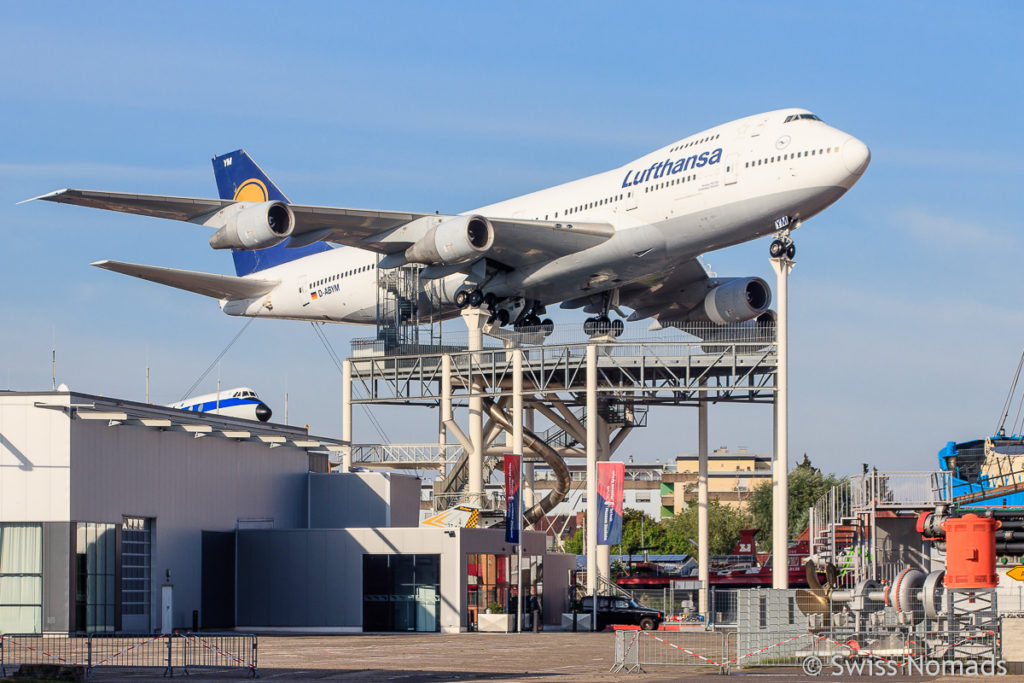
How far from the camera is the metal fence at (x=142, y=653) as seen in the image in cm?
2430

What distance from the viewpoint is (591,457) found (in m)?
52.9

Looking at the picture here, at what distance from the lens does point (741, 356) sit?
51.5 m

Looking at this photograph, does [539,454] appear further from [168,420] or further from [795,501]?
[795,501]

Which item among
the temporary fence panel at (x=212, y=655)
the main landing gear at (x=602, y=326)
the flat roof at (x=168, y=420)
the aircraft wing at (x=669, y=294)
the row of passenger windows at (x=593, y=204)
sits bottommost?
the temporary fence panel at (x=212, y=655)

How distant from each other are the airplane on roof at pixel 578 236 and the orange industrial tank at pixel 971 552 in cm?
2655

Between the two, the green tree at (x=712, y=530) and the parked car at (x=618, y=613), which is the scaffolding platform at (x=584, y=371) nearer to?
the parked car at (x=618, y=613)

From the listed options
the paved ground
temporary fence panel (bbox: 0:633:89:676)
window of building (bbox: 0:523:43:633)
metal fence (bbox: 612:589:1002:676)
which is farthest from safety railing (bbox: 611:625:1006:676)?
window of building (bbox: 0:523:43:633)

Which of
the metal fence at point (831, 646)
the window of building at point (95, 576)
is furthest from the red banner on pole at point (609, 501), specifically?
the metal fence at point (831, 646)

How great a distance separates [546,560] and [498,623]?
886 cm

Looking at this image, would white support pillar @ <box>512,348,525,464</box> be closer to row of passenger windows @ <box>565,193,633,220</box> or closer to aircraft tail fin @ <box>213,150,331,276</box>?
row of passenger windows @ <box>565,193,633,220</box>

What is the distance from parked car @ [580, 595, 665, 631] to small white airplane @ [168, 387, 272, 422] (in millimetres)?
23737

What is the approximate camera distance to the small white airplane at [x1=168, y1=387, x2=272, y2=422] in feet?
211

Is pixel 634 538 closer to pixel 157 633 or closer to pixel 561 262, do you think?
pixel 561 262

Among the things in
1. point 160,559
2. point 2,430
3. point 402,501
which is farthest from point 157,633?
point 402,501
